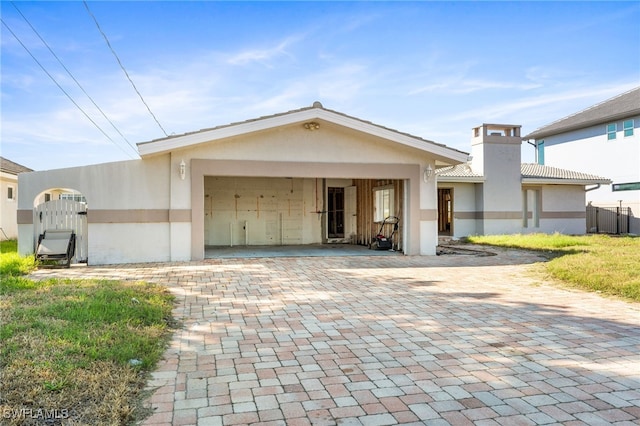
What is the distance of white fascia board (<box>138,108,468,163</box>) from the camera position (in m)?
10.4

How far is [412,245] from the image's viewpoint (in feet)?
40.6

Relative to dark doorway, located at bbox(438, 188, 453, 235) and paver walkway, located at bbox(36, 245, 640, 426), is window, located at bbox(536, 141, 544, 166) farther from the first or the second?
paver walkway, located at bbox(36, 245, 640, 426)

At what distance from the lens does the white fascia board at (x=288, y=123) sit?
10.4m

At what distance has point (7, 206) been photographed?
60.3 ft

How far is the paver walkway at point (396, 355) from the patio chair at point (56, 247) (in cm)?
365

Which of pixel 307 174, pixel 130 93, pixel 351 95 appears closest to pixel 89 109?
pixel 130 93

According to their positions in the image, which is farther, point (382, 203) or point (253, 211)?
point (253, 211)

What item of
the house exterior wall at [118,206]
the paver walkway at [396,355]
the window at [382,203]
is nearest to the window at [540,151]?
the window at [382,203]

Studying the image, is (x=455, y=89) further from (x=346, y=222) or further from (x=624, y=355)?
(x=624, y=355)

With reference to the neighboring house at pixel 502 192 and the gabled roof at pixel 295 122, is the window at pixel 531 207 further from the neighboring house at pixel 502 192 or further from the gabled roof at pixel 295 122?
the gabled roof at pixel 295 122

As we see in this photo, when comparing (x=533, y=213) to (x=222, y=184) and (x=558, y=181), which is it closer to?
(x=558, y=181)

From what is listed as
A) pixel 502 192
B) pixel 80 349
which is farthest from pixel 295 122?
pixel 502 192

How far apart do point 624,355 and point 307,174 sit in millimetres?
8307

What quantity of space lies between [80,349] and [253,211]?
11.9 m
